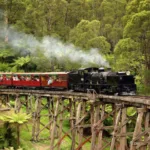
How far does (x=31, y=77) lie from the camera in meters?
27.3

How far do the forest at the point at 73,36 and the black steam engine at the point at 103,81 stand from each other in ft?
8.82

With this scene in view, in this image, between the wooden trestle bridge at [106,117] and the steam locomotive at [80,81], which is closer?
the wooden trestle bridge at [106,117]

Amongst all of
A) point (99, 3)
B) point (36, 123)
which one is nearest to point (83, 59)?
point (36, 123)

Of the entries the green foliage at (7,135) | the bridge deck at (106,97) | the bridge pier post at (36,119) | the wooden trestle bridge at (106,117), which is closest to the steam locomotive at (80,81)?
the wooden trestle bridge at (106,117)

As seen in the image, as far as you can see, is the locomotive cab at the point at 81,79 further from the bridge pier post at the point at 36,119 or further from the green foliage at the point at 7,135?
the green foliage at the point at 7,135

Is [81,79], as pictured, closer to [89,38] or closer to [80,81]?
[80,81]

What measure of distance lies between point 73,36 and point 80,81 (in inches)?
439

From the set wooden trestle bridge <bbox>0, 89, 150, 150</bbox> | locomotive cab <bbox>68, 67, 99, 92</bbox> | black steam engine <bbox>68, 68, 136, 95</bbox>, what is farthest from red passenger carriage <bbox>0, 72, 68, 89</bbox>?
wooden trestle bridge <bbox>0, 89, 150, 150</bbox>

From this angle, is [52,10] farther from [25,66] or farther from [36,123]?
[36,123]

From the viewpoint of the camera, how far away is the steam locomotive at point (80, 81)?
61.9 feet

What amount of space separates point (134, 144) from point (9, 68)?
84.8ft

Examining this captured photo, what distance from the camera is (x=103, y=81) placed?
65.5ft

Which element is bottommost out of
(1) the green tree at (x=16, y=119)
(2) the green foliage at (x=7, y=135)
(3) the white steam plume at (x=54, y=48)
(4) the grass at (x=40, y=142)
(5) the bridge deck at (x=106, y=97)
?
(4) the grass at (x=40, y=142)

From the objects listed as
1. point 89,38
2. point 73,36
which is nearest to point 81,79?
point 89,38
